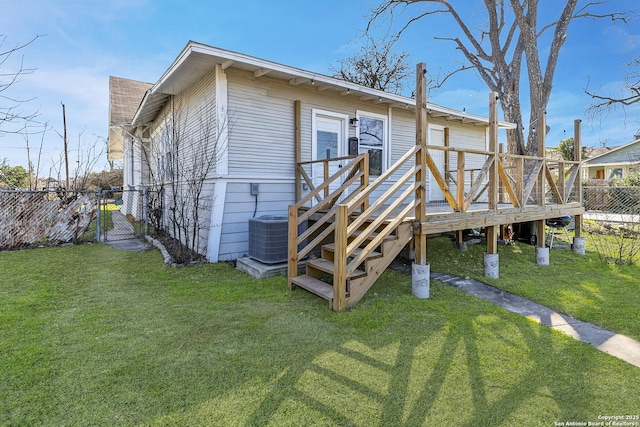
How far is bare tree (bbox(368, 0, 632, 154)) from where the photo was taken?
970cm

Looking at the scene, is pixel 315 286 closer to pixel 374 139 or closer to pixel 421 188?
pixel 421 188

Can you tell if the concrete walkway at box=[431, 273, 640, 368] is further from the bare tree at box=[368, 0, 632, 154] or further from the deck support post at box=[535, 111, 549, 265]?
the bare tree at box=[368, 0, 632, 154]

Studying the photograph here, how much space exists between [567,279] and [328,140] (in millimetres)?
4684

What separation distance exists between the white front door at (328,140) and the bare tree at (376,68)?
1047 centimetres

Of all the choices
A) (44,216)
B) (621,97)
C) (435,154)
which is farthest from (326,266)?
(621,97)

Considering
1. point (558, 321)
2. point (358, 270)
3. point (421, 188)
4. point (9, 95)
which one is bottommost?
point (558, 321)

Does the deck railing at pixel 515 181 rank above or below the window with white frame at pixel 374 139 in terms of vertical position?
below

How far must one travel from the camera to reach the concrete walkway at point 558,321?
267 centimetres

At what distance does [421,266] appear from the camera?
12.8ft

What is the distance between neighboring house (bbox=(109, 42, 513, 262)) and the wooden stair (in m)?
2.08

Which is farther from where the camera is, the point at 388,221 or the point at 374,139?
the point at 374,139

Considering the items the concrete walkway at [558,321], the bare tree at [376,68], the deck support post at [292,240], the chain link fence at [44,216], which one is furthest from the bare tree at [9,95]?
the bare tree at [376,68]

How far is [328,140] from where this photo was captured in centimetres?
672

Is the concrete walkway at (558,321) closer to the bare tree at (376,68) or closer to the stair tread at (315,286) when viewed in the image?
the stair tread at (315,286)
